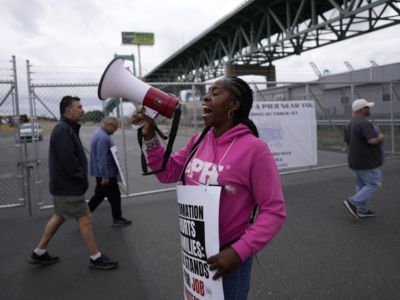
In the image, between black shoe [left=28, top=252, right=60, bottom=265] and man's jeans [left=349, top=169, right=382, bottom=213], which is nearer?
black shoe [left=28, top=252, right=60, bottom=265]

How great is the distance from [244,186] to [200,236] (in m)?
0.32

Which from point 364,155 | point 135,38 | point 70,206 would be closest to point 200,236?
point 70,206

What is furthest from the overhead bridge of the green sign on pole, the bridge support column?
the green sign on pole

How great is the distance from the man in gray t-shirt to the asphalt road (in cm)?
28

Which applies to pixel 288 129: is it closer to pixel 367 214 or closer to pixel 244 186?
pixel 367 214

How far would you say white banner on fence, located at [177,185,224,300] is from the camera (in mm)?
1570

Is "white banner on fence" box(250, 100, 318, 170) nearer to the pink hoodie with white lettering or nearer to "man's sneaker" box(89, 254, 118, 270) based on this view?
"man's sneaker" box(89, 254, 118, 270)

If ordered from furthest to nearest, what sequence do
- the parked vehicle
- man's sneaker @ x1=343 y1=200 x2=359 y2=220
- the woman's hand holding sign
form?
the parked vehicle
man's sneaker @ x1=343 y1=200 x2=359 y2=220
the woman's hand holding sign

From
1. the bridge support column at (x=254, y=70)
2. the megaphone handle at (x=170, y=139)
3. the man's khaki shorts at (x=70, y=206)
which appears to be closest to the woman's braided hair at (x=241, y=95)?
the megaphone handle at (x=170, y=139)

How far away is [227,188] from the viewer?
162cm

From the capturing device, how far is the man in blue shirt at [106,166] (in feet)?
16.6

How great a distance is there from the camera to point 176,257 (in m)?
4.04

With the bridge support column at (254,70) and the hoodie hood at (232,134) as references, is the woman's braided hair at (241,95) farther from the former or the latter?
the bridge support column at (254,70)

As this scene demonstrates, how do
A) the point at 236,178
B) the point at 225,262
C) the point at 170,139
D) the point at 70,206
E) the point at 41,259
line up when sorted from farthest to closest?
the point at 41,259 → the point at 70,206 → the point at 170,139 → the point at 236,178 → the point at 225,262
